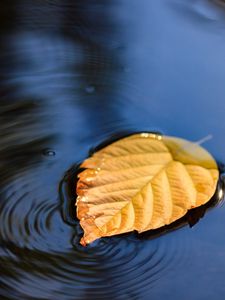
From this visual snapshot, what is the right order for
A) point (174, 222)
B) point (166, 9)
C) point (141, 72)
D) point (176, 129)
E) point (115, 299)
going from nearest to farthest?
point (115, 299)
point (174, 222)
point (176, 129)
point (141, 72)
point (166, 9)

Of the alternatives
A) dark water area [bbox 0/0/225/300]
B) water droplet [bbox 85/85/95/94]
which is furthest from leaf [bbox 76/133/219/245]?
water droplet [bbox 85/85/95/94]

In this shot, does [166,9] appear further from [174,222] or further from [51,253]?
[51,253]

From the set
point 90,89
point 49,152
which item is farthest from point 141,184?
point 90,89

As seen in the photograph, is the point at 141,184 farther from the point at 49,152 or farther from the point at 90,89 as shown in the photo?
the point at 90,89

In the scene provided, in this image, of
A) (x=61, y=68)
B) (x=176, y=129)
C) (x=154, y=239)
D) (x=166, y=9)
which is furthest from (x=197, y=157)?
(x=166, y=9)

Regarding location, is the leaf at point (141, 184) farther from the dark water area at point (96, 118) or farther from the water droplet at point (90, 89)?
the water droplet at point (90, 89)

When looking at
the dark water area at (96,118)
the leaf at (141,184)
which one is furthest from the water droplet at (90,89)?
the leaf at (141,184)
